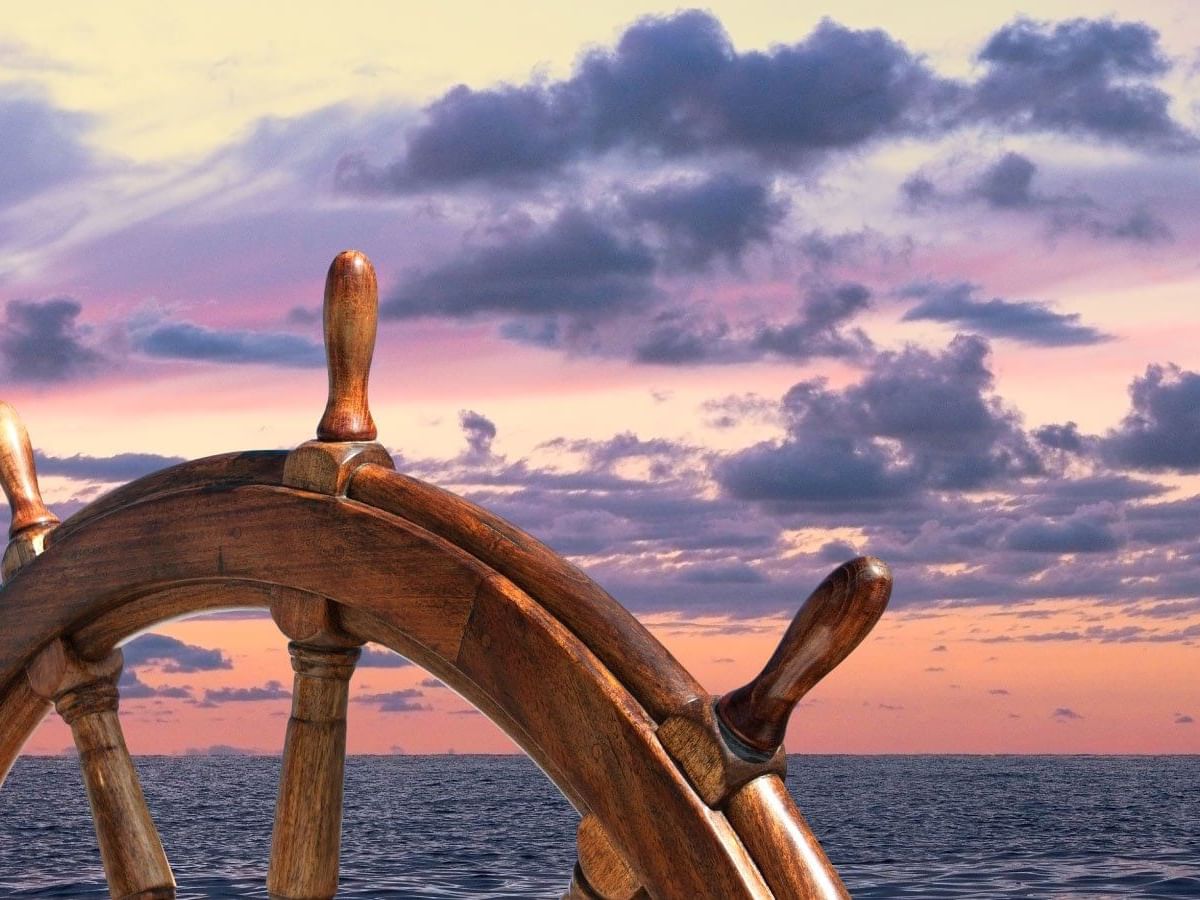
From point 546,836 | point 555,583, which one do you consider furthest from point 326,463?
point 546,836

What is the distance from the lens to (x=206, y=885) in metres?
29.8

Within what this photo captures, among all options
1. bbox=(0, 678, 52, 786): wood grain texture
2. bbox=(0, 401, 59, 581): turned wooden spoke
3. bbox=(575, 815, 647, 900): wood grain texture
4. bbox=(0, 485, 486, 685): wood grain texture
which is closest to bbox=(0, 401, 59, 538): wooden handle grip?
bbox=(0, 401, 59, 581): turned wooden spoke

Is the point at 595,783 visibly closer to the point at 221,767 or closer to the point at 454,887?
the point at 454,887

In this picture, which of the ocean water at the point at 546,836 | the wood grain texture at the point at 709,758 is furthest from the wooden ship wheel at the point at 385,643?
the ocean water at the point at 546,836

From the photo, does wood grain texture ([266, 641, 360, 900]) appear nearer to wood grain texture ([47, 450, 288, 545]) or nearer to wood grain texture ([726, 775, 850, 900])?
wood grain texture ([47, 450, 288, 545])

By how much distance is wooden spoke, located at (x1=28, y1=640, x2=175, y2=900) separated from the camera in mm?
2080

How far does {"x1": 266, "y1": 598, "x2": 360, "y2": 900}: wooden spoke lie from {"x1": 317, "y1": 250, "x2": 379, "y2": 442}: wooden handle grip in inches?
11.8

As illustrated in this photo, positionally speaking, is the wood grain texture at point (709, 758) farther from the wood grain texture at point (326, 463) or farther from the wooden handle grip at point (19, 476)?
the wooden handle grip at point (19, 476)

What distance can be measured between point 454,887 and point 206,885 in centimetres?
545

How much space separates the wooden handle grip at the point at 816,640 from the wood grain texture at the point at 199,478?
0.67 metres

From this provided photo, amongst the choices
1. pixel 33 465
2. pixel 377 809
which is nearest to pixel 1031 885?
pixel 377 809

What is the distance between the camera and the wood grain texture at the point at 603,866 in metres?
1.60

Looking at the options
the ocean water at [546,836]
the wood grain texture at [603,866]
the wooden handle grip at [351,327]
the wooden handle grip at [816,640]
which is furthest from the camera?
the ocean water at [546,836]

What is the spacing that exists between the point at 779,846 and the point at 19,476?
1410 millimetres
